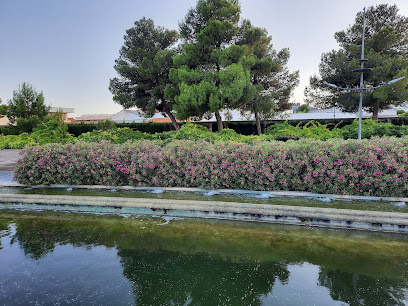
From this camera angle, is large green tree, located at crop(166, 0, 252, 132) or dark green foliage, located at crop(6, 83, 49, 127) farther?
dark green foliage, located at crop(6, 83, 49, 127)

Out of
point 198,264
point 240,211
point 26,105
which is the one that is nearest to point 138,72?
point 26,105

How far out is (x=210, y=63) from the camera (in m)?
13.8

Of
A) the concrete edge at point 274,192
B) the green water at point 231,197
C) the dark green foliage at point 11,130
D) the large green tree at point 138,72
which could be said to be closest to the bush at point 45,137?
the dark green foliage at point 11,130

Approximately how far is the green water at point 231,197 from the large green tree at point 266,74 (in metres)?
10.4

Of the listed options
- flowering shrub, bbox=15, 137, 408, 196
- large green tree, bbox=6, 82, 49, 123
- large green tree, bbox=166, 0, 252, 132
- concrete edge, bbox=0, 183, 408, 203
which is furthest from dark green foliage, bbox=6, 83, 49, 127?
concrete edge, bbox=0, 183, 408, 203

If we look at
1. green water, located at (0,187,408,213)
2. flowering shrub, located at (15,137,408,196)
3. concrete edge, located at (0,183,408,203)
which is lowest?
green water, located at (0,187,408,213)

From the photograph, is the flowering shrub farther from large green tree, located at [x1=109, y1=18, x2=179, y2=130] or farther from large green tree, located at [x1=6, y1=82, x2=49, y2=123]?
large green tree, located at [x1=6, y1=82, x2=49, y2=123]

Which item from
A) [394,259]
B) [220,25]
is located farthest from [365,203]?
[220,25]

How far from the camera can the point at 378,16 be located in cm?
1672

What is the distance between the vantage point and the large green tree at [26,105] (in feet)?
57.4

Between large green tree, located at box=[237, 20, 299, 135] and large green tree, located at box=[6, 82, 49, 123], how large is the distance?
42.2 feet

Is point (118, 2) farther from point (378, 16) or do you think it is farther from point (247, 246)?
point (378, 16)

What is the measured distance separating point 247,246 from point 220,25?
12.4 metres

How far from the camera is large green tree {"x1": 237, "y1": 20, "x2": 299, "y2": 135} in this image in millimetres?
14066
